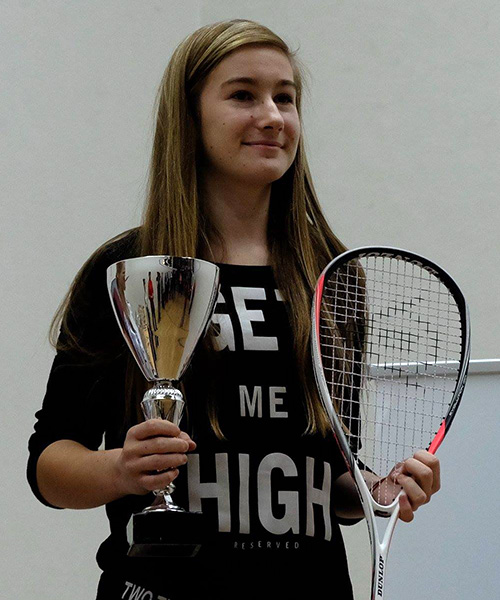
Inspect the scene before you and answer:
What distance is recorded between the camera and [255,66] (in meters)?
1.05

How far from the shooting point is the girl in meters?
0.92

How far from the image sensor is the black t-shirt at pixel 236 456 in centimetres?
92

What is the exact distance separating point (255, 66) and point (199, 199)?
0.50 ft

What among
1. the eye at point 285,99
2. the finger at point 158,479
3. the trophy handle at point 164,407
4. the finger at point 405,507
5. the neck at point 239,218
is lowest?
the finger at point 405,507

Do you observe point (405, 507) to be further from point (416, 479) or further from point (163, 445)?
point (163, 445)

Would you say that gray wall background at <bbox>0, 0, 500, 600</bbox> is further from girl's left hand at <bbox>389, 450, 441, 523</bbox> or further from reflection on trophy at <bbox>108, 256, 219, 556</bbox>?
girl's left hand at <bbox>389, 450, 441, 523</bbox>

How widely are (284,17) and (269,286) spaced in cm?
161

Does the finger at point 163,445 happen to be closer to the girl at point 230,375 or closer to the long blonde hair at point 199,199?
the girl at point 230,375

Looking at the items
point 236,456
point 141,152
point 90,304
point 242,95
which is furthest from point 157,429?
point 141,152

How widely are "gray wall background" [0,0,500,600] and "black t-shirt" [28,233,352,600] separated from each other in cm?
103

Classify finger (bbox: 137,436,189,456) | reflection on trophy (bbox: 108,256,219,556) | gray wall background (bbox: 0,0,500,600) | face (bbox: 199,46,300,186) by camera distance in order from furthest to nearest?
gray wall background (bbox: 0,0,500,600)
face (bbox: 199,46,300,186)
reflection on trophy (bbox: 108,256,219,556)
finger (bbox: 137,436,189,456)

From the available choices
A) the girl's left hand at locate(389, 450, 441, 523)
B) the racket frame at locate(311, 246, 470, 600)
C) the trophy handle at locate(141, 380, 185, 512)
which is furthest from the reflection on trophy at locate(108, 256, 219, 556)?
the girl's left hand at locate(389, 450, 441, 523)

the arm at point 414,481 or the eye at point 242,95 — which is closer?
the arm at point 414,481

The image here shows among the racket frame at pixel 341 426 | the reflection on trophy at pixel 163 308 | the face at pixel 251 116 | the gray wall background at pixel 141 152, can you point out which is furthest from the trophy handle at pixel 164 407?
the gray wall background at pixel 141 152
